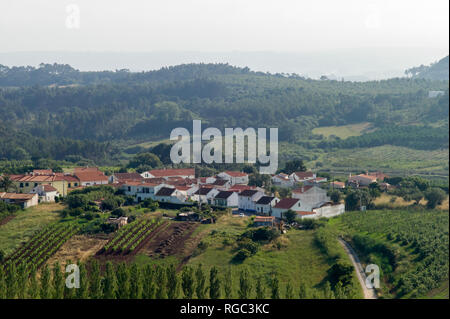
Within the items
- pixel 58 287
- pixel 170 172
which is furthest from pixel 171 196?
pixel 58 287

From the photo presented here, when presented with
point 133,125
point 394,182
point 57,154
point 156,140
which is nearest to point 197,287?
point 394,182

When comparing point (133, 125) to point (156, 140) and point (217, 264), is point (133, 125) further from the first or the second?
point (217, 264)

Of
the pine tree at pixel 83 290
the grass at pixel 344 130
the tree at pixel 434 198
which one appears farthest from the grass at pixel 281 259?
the grass at pixel 344 130

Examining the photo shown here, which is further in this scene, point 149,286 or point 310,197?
point 310,197

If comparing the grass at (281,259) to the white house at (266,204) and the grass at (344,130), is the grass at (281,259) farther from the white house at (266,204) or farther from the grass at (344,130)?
the grass at (344,130)

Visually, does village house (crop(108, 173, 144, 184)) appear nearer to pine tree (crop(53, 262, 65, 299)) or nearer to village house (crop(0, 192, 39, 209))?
village house (crop(0, 192, 39, 209))

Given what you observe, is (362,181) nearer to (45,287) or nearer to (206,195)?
(206,195)

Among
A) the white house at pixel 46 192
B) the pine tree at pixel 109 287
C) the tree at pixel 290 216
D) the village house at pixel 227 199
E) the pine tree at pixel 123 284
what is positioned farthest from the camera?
the village house at pixel 227 199
